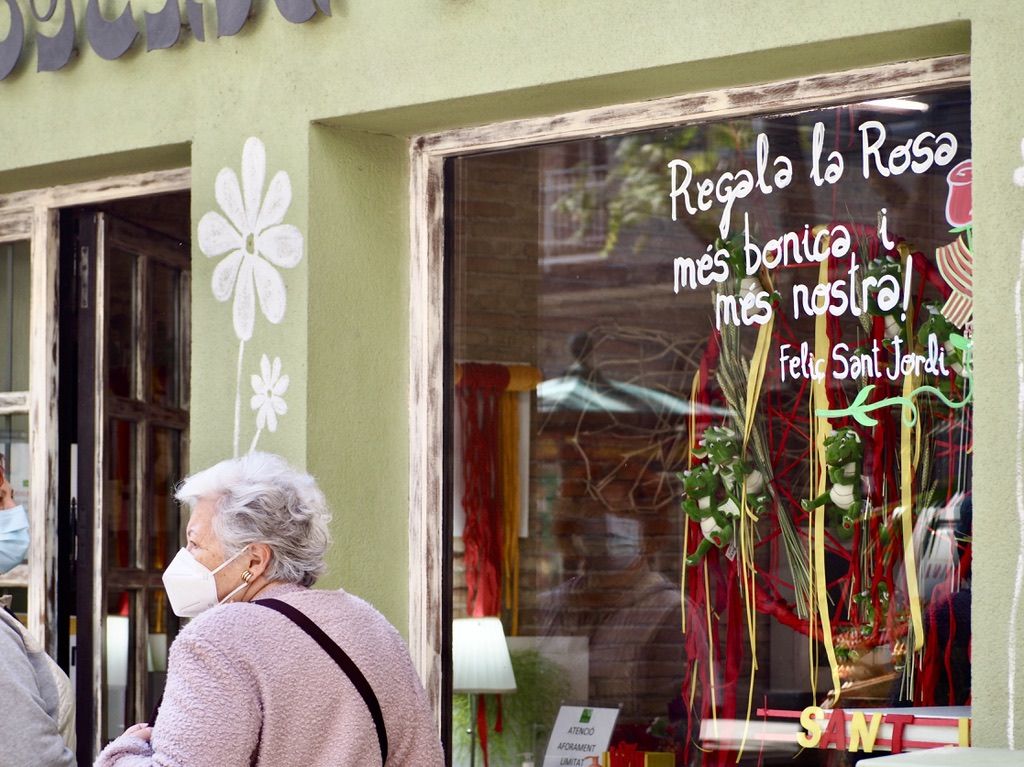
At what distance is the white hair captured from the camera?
3.04 metres

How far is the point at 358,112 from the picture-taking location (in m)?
4.32

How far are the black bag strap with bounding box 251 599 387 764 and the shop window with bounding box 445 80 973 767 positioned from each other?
144 cm

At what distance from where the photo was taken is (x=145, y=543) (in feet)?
18.9

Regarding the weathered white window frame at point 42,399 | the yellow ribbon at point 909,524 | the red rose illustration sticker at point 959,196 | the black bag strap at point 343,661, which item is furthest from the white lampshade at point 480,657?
the red rose illustration sticker at point 959,196

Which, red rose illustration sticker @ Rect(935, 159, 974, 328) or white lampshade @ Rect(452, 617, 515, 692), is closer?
red rose illustration sticker @ Rect(935, 159, 974, 328)

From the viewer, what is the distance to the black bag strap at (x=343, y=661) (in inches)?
114

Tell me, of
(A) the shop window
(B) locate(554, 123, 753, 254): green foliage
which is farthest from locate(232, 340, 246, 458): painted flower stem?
(B) locate(554, 123, 753, 254): green foliage

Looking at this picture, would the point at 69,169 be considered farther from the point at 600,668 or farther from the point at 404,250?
the point at 600,668

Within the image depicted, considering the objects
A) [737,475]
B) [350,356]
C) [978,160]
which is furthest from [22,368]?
[978,160]

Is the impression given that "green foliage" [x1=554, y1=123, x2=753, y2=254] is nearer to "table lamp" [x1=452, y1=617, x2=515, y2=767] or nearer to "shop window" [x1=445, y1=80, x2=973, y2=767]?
"shop window" [x1=445, y1=80, x2=973, y2=767]

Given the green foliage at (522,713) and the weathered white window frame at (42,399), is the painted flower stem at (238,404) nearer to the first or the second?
the green foliage at (522,713)

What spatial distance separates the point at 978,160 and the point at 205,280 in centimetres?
221

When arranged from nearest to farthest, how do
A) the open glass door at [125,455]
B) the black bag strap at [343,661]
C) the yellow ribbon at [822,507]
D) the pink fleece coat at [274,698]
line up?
the pink fleece coat at [274,698] < the black bag strap at [343,661] < the yellow ribbon at [822,507] < the open glass door at [125,455]

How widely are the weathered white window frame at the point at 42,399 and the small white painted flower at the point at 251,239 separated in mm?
912
